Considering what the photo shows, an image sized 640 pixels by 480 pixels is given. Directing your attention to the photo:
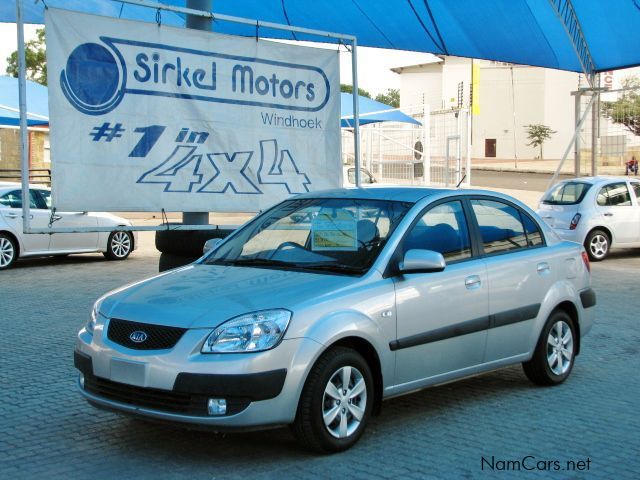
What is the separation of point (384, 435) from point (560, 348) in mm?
2205

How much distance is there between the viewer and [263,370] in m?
4.95

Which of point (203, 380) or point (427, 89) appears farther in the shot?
point (427, 89)

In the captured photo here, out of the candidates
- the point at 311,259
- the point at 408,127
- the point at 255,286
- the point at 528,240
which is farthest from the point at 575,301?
the point at 408,127

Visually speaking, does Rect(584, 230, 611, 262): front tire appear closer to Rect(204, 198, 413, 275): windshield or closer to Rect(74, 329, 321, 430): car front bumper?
Rect(204, 198, 413, 275): windshield

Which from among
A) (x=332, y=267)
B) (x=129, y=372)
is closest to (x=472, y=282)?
(x=332, y=267)

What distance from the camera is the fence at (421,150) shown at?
27453 mm

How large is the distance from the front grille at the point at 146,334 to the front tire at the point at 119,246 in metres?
11.6

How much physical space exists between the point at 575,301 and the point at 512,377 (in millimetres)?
864

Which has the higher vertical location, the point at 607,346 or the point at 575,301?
the point at 575,301

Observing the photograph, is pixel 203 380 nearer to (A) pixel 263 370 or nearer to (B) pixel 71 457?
(A) pixel 263 370

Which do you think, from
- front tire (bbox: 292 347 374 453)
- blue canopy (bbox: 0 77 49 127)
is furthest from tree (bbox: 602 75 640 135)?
front tire (bbox: 292 347 374 453)

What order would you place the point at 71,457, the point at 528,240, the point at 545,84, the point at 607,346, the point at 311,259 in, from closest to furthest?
the point at 71,457, the point at 311,259, the point at 528,240, the point at 607,346, the point at 545,84

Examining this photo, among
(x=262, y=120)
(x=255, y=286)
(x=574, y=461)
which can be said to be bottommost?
(x=574, y=461)

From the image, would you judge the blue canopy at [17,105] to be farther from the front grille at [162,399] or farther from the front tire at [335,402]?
the front tire at [335,402]
